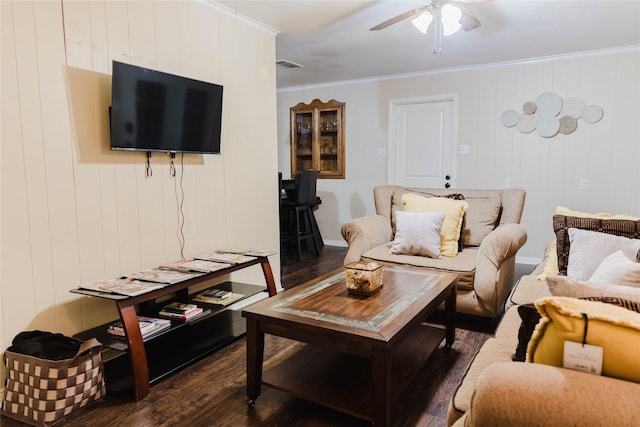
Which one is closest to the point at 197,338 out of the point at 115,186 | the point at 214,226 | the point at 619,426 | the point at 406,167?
the point at 214,226

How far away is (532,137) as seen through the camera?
4.80 m

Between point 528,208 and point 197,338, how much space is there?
3.88m

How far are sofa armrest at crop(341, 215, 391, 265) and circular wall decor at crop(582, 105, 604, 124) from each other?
8.54 feet

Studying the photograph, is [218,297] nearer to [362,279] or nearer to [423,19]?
[362,279]

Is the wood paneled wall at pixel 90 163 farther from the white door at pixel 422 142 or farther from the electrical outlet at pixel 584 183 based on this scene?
the electrical outlet at pixel 584 183

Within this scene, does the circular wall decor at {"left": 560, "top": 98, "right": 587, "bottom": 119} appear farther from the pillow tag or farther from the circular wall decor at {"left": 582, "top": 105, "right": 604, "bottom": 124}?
the pillow tag

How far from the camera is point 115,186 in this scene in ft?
8.32

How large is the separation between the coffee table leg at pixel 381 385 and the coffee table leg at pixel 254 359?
573 mm

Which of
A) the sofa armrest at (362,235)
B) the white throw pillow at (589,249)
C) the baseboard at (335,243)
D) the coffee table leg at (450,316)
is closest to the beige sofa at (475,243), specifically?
the sofa armrest at (362,235)

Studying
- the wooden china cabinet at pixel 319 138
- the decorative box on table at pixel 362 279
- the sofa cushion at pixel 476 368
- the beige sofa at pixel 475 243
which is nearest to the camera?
the sofa cushion at pixel 476 368

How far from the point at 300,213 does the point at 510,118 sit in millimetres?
2770

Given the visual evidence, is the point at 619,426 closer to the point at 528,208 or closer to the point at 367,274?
the point at 367,274

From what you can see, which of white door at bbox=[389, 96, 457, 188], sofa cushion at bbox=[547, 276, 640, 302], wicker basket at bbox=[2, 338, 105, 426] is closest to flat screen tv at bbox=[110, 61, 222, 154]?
wicker basket at bbox=[2, 338, 105, 426]

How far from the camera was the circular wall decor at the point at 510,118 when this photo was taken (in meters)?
4.85
